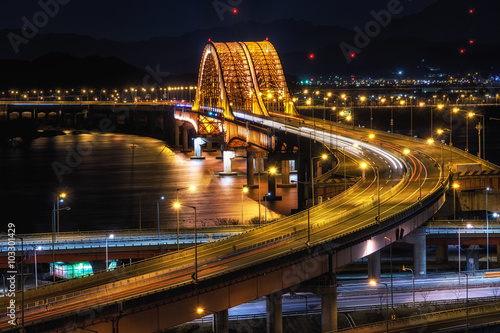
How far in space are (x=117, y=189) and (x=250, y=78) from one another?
35.1 m

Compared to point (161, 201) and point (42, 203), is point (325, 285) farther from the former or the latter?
point (42, 203)

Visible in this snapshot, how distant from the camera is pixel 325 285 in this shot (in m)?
33.6

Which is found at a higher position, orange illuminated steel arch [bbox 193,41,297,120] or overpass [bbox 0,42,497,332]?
orange illuminated steel arch [bbox 193,41,297,120]

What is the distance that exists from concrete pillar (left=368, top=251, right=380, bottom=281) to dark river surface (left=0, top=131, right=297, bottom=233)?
50.1 ft

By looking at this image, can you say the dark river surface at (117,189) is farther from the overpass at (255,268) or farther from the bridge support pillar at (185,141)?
the overpass at (255,268)

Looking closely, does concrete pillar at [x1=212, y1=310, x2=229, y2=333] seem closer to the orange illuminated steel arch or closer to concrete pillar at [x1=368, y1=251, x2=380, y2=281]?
concrete pillar at [x1=368, y1=251, x2=380, y2=281]

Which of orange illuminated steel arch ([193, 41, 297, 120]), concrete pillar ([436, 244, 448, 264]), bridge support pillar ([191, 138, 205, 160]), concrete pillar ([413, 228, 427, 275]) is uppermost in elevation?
orange illuminated steel arch ([193, 41, 297, 120])

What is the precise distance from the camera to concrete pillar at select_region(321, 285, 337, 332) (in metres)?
33.2

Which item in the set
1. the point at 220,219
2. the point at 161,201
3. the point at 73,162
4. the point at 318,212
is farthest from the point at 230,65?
the point at 318,212

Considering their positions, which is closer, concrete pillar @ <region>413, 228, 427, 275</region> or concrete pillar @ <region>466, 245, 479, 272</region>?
concrete pillar @ <region>413, 228, 427, 275</region>

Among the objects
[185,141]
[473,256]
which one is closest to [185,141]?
[185,141]

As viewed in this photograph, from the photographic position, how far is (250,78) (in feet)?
366

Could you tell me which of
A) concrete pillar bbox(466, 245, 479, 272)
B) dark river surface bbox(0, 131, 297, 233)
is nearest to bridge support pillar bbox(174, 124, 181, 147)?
dark river surface bbox(0, 131, 297, 233)

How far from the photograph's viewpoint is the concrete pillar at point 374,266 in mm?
43062
